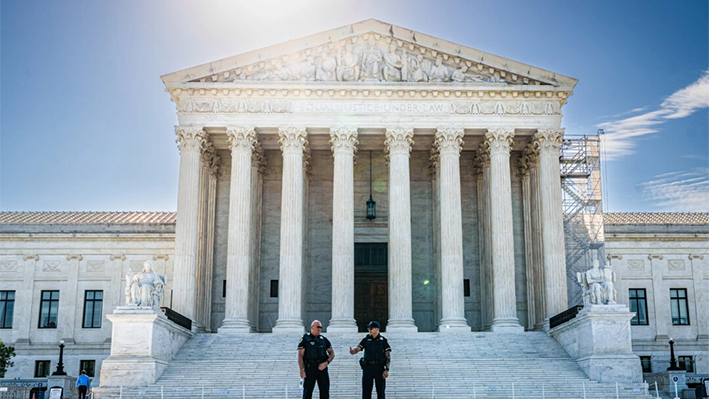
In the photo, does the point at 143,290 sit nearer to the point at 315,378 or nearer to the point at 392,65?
the point at 315,378

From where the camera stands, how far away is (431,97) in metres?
41.6

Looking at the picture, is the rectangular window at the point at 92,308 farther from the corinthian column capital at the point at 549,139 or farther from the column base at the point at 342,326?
the corinthian column capital at the point at 549,139

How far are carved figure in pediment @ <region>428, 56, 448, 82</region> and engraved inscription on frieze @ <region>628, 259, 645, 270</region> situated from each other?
18439 millimetres

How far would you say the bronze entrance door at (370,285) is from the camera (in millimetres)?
46062

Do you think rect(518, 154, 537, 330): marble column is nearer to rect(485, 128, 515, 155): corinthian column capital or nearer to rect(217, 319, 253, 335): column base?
rect(485, 128, 515, 155): corinthian column capital

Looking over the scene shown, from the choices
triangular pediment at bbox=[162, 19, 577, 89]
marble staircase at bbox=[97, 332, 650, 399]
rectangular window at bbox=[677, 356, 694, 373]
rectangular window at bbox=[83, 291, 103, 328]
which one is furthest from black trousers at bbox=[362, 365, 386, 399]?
rectangular window at bbox=[677, 356, 694, 373]

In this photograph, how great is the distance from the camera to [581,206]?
156 feet

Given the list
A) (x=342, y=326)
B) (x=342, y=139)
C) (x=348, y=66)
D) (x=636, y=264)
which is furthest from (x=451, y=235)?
(x=636, y=264)

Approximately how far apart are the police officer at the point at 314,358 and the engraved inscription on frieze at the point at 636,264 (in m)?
36.7

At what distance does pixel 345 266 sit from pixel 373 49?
1122 centimetres

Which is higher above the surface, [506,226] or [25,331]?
[506,226]

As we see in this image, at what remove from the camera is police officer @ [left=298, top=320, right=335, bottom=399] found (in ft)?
61.3

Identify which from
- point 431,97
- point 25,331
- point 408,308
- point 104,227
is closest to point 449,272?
point 408,308

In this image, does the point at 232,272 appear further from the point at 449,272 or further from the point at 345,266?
the point at 449,272
